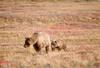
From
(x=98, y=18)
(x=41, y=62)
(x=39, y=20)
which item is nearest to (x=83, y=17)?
(x=98, y=18)

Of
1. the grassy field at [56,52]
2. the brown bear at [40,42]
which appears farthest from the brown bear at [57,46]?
the brown bear at [40,42]

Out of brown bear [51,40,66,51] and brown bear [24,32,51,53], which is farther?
brown bear [51,40,66,51]

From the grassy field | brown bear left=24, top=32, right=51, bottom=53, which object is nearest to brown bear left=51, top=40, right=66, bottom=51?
the grassy field

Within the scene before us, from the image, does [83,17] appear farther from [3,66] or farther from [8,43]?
[3,66]

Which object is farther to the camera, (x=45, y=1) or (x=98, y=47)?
(x=45, y=1)

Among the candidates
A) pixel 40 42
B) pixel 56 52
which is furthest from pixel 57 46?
pixel 40 42

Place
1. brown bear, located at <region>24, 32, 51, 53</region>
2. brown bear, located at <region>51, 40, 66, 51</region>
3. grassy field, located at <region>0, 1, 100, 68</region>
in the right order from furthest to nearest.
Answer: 1. brown bear, located at <region>51, 40, 66, 51</region>
2. brown bear, located at <region>24, 32, 51, 53</region>
3. grassy field, located at <region>0, 1, 100, 68</region>

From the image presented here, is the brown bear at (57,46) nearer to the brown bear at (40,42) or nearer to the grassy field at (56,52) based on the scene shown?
the grassy field at (56,52)

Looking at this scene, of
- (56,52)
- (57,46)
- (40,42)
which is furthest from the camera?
(57,46)

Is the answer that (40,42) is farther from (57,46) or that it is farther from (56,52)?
(57,46)

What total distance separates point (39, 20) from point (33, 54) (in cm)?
2048

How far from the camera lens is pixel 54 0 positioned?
6419 cm

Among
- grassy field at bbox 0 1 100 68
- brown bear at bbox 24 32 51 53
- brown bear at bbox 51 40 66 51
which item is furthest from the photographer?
brown bear at bbox 51 40 66 51

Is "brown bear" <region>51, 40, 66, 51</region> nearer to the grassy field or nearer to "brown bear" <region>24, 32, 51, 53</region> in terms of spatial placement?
the grassy field
